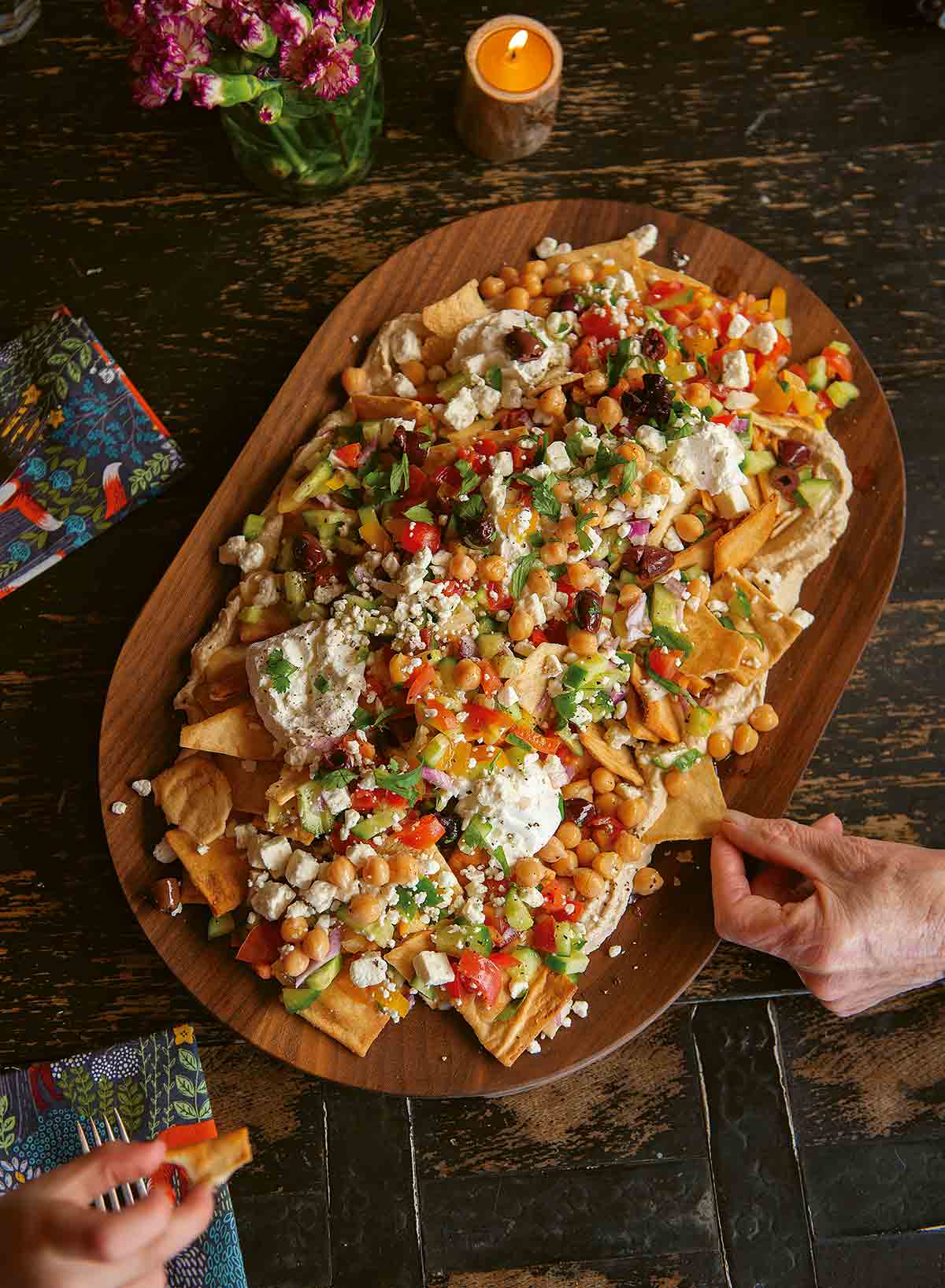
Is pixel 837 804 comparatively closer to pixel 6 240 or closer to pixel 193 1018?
pixel 193 1018

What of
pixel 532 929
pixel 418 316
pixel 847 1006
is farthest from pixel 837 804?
pixel 418 316

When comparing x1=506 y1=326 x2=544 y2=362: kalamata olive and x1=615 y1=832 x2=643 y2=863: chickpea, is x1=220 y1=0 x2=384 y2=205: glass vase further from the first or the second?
x1=615 y1=832 x2=643 y2=863: chickpea

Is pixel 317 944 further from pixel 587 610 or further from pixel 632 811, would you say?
pixel 587 610

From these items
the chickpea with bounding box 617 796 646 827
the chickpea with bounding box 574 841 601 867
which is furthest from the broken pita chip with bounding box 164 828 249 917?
the chickpea with bounding box 617 796 646 827

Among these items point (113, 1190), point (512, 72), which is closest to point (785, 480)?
point (512, 72)

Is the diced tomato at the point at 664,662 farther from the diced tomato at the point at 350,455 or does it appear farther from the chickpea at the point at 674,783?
the diced tomato at the point at 350,455
